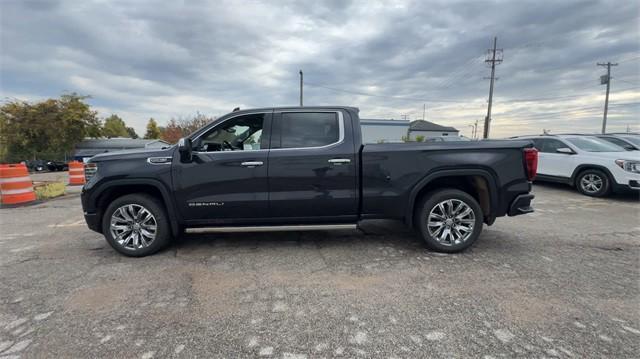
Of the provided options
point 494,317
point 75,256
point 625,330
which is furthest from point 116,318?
point 625,330

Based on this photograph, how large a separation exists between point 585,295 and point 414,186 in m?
1.87

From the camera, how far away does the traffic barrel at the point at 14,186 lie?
718cm

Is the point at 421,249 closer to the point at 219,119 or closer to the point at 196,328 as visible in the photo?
the point at 196,328

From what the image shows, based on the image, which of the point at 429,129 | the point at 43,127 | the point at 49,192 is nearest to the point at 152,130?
the point at 43,127

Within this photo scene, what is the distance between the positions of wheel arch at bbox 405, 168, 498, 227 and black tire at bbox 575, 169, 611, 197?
584 centimetres

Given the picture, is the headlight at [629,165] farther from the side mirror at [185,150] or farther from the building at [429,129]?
the building at [429,129]

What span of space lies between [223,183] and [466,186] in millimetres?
3122

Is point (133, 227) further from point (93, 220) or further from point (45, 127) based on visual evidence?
point (45, 127)

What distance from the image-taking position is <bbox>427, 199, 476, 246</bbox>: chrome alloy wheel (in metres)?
3.88

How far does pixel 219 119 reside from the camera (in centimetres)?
396

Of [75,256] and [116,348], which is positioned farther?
[75,256]

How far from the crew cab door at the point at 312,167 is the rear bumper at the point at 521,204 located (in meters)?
1.94

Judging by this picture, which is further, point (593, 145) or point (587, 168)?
point (593, 145)

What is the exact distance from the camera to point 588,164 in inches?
308
